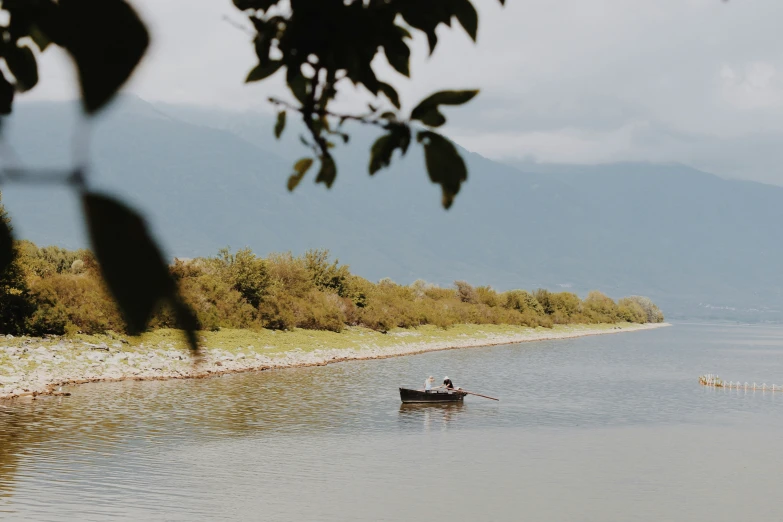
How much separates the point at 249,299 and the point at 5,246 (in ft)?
178

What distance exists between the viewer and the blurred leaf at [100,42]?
86cm

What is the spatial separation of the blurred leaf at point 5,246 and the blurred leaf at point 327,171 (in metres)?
0.71

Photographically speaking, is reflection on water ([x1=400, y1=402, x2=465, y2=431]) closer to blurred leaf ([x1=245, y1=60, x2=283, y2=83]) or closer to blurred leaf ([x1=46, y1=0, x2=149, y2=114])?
blurred leaf ([x1=245, y1=60, x2=283, y2=83])

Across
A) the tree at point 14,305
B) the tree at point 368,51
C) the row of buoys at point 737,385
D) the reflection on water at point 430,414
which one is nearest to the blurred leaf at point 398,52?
the tree at point 368,51

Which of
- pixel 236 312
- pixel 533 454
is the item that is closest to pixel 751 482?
pixel 533 454

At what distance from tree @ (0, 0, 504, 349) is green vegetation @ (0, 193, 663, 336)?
3 cm

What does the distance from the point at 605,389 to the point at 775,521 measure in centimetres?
2780

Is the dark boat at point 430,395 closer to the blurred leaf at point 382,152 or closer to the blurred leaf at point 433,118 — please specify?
the blurred leaf at point 382,152

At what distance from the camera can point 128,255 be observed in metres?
0.86

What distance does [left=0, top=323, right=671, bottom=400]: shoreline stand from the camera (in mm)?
31438

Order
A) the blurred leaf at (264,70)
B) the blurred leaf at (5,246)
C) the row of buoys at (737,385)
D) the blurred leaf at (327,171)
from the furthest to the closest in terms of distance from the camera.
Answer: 1. the row of buoys at (737,385)
2. the blurred leaf at (327,171)
3. the blurred leaf at (264,70)
4. the blurred leaf at (5,246)

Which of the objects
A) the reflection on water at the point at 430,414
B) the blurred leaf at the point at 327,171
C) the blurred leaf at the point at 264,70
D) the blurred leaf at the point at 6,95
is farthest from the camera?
the reflection on water at the point at 430,414

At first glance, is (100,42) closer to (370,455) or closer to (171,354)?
(370,455)

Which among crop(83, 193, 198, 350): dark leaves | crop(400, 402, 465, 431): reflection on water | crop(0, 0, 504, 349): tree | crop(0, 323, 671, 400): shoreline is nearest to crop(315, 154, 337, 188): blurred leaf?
crop(0, 0, 504, 349): tree
